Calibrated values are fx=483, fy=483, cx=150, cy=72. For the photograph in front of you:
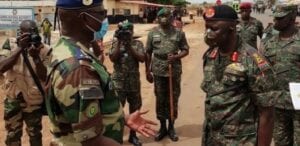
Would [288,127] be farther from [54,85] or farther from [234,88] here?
[54,85]

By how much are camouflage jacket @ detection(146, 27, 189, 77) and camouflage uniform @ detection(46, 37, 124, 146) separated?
192 inches

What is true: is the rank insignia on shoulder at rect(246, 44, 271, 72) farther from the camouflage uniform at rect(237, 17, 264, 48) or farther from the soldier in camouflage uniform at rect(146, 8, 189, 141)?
the camouflage uniform at rect(237, 17, 264, 48)

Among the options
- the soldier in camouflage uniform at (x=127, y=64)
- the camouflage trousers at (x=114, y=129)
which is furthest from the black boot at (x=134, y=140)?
the camouflage trousers at (x=114, y=129)

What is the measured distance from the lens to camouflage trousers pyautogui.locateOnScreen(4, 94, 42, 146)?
571 centimetres

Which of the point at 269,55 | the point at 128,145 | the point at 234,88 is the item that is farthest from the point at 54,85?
the point at 128,145

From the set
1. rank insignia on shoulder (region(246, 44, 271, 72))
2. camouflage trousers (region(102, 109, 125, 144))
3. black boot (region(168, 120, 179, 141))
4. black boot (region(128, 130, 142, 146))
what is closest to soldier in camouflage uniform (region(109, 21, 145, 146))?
black boot (region(128, 130, 142, 146))

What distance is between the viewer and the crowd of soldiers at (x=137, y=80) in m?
2.50

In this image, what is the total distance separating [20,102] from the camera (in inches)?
226

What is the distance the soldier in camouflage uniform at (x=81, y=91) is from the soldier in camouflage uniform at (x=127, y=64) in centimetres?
443

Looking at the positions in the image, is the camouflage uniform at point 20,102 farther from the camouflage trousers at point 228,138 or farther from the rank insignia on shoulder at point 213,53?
the camouflage trousers at point 228,138

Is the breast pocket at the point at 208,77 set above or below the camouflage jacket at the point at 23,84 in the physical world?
above

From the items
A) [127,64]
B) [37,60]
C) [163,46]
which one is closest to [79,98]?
[37,60]

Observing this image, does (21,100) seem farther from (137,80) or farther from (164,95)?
(164,95)

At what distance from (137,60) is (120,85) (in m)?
0.46
